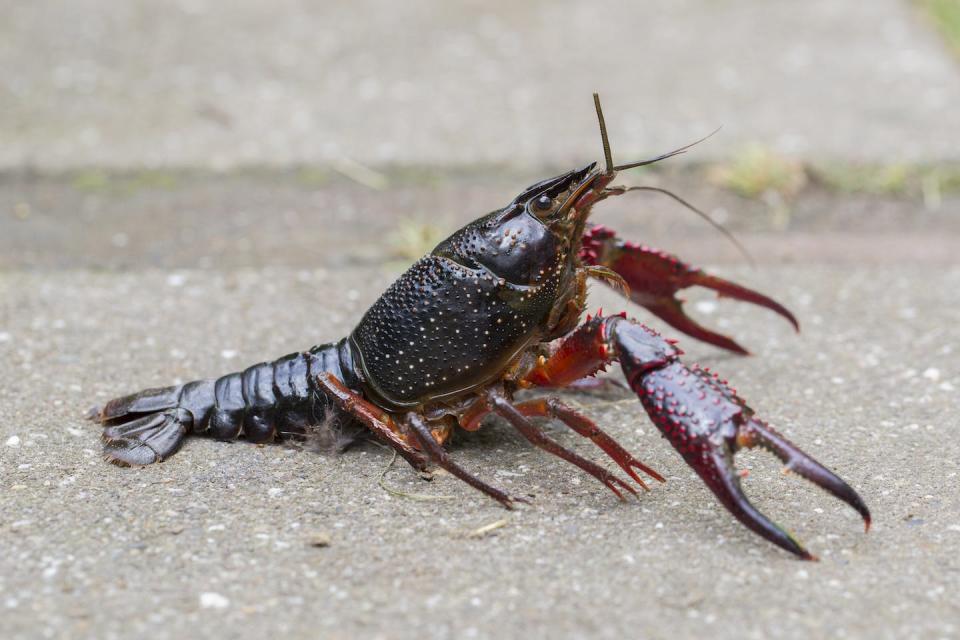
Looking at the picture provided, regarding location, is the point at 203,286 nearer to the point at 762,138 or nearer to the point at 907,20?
the point at 762,138

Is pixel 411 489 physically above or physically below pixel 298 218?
below

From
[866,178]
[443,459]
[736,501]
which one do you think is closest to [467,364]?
[443,459]

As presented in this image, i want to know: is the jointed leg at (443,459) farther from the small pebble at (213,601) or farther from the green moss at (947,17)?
the green moss at (947,17)

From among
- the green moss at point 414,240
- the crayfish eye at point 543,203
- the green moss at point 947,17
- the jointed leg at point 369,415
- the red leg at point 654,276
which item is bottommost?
the jointed leg at point 369,415

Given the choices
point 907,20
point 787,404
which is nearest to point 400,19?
point 907,20

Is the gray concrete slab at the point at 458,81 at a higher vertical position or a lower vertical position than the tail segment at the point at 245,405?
higher

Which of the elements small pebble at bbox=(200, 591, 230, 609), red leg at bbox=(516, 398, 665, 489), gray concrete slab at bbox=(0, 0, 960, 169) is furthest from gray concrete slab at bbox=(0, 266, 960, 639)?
gray concrete slab at bbox=(0, 0, 960, 169)

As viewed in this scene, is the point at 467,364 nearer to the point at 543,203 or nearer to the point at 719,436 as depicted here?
the point at 543,203

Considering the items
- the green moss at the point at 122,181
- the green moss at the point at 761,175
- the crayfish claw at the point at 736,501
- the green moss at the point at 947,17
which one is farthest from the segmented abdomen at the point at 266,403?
the green moss at the point at 947,17
